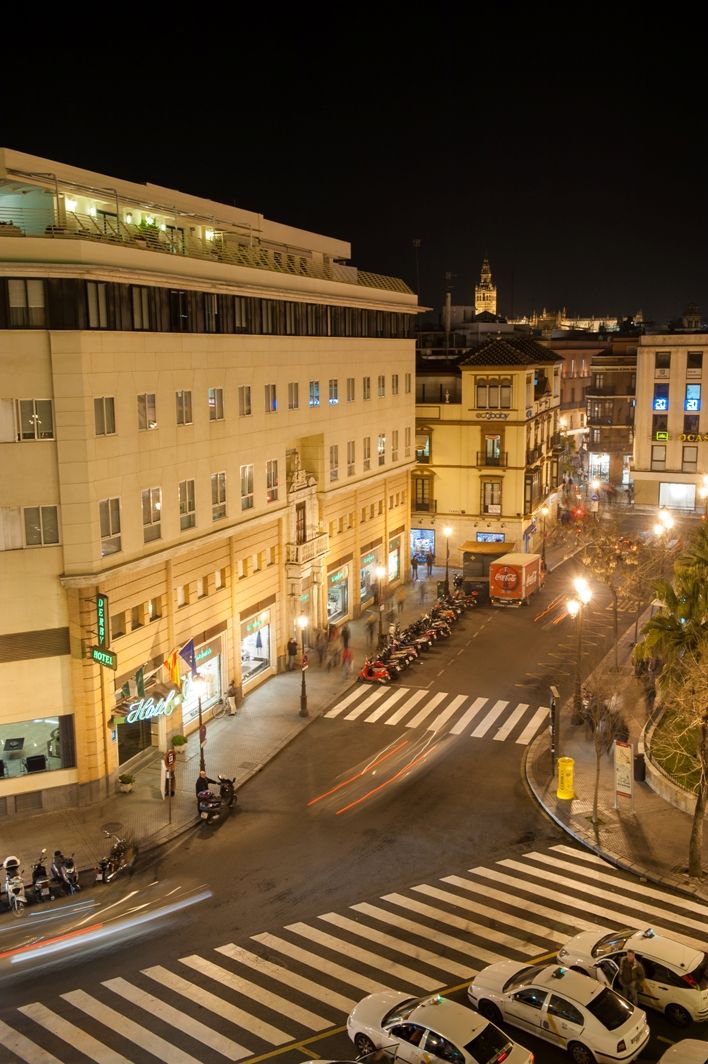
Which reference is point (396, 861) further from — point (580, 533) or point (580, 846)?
point (580, 533)

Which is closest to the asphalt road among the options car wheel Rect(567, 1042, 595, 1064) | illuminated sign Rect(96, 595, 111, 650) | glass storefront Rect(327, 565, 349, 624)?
car wheel Rect(567, 1042, 595, 1064)

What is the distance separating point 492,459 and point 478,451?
1.16 m

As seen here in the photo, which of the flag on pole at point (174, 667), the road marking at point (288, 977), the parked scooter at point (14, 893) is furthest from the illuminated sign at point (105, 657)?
the road marking at point (288, 977)

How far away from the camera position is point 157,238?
38.0 metres

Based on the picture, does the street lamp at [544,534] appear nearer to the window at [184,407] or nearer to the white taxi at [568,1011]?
the window at [184,407]

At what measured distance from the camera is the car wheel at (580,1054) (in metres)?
19.8

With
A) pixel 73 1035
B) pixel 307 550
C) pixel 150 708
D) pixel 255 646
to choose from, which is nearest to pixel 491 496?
pixel 307 550

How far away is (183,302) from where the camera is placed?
37312 millimetres

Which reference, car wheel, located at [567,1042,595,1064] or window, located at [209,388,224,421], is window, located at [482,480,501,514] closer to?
window, located at [209,388,224,421]

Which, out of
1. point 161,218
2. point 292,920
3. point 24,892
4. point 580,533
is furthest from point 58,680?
point 580,533

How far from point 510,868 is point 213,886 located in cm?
904

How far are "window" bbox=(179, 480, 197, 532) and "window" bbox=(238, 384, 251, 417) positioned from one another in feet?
17.4

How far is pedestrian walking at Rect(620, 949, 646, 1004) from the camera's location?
21516 mm

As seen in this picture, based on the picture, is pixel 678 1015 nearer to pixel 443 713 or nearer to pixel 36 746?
pixel 443 713
